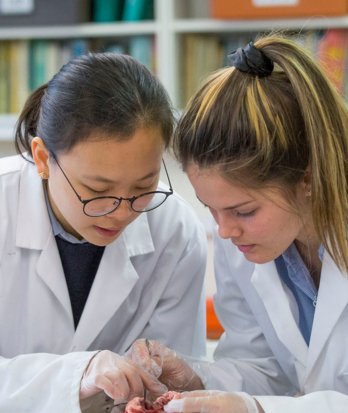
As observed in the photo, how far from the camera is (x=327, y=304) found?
1.47 m

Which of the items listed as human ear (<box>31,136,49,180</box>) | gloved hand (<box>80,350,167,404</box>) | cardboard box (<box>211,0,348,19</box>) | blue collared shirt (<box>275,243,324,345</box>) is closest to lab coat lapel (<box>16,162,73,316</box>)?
human ear (<box>31,136,49,180</box>)

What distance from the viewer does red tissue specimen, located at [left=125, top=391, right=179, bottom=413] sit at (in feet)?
4.42

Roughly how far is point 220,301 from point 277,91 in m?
0.58

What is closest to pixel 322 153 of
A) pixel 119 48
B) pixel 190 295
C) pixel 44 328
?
pixel 190 295

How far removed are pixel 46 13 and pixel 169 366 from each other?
6.59 ft

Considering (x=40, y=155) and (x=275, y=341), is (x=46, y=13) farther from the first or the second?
(x=275, y=341)

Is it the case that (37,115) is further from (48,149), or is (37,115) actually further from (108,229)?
(108,229)

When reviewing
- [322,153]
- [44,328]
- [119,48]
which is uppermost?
[322,153]

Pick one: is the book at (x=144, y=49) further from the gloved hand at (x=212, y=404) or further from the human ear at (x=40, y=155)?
the gloved hand at (x=212, y=404)

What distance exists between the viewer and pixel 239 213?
4.55 ft

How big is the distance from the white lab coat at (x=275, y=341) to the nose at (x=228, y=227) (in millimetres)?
214

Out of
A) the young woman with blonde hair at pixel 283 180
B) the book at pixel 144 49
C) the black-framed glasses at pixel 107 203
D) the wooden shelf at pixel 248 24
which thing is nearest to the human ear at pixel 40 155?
the black-framed glasses at pixel 107 203

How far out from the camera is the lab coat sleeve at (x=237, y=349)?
1.59m

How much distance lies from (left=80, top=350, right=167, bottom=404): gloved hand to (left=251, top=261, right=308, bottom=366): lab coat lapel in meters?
0.29
